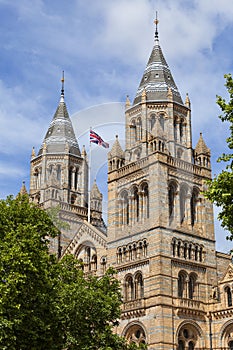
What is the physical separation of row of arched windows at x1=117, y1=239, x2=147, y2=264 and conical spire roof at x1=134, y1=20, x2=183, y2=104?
1536cm

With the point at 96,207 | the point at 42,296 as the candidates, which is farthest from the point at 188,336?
the point at 96,207

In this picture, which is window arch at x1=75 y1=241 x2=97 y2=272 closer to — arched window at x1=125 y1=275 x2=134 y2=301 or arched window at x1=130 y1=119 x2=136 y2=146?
arched window at x1=125 y1=275 x2=134 y2=301

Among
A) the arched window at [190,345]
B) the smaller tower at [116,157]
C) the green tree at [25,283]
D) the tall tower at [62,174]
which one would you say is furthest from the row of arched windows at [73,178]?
the green tree at [25,283]

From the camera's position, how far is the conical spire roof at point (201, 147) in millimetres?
60750

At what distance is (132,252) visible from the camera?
5584cm

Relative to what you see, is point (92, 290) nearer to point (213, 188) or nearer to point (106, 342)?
point (106, 342)

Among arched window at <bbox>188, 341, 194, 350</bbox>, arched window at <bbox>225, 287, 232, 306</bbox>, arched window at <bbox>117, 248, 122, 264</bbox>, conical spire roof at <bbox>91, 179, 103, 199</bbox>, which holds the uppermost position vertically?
conical spire roof at <bbox>91, 179, 103, 199</bbox>

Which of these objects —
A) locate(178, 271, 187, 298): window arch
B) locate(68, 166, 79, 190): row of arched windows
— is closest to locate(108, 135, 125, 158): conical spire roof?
locate(178, 271, 187, 298): window arch

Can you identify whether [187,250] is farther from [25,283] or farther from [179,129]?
[25,283]

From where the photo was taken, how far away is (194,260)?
182ft

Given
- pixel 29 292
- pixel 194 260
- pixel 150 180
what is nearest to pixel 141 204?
pixel 150 180

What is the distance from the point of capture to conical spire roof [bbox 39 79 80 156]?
7781 cm

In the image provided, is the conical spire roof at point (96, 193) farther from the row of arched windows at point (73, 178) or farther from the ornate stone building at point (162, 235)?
the ornate stone building at point (162, 235)

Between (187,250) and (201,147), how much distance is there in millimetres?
11288
